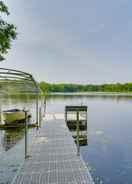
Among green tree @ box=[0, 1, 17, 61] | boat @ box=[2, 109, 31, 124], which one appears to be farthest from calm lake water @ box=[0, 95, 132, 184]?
green tree @ box=[0, 1, 17, 61]

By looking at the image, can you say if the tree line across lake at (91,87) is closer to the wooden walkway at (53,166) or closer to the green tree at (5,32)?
the wooden walkway at (53,166)

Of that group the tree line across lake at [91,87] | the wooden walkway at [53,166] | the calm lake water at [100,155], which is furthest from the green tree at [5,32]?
the tree line across lake at [91,87]

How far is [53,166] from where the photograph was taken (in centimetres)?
390

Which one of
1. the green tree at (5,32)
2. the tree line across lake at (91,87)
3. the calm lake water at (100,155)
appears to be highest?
the green tree at (5,32)

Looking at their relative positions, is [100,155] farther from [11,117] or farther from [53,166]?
[11,117]

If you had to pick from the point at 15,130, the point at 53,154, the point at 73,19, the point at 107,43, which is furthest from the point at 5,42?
the point at 107,43

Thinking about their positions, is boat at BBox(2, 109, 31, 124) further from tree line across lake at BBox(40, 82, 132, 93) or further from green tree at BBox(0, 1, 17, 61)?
tree line across lake at BBox(40, 82, 132, 93)

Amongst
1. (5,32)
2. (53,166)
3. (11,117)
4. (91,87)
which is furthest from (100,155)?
(91,87)

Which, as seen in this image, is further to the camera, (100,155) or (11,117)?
(11,117)

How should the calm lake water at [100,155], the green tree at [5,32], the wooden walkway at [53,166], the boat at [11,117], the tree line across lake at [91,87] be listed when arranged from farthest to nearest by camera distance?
the tree line across lake at [91,87]
the boat at [11,117]
the calm lake water at [100,155]
the green tree at [5,32]
the wooden walkway at [53,166]

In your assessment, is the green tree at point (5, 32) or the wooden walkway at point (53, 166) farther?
the green tree at point (5, 32)

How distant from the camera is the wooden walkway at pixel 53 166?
129 inches

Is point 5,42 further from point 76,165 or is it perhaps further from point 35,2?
point 35,2

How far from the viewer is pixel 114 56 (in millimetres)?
24672
